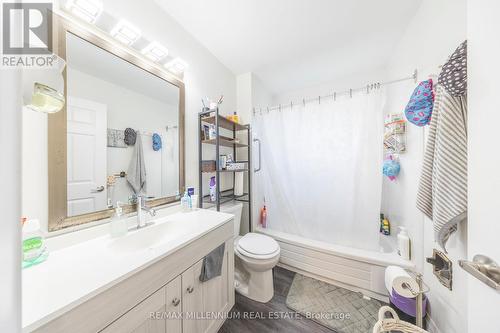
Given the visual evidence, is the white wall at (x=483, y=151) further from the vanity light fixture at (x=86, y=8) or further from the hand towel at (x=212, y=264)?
the vanity light fixture at (x=86, y=8)

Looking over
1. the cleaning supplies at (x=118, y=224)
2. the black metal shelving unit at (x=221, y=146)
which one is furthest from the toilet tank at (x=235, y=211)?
the cleaning supplies at (x=118, y=224)

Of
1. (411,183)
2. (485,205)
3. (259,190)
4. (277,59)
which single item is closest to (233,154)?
(259,190)

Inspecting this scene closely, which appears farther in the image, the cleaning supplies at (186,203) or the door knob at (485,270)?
the cleaning supplies at (186,203)

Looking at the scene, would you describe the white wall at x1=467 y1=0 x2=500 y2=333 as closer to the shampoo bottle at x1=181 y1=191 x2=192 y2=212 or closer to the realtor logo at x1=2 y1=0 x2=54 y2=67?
the realtor logo at x1=2 y1=0 x2=54 y2=67

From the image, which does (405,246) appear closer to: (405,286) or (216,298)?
(405,286)

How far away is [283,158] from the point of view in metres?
2.07

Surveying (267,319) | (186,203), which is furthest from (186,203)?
(267,319)

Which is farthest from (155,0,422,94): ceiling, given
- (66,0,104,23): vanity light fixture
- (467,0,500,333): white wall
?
(467,0,500,333): white wall

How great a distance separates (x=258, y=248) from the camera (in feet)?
4.94

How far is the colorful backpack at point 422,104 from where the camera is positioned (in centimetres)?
103

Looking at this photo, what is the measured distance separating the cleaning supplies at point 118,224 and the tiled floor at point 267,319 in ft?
3.19

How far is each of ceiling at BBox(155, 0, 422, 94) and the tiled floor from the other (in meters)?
2.39

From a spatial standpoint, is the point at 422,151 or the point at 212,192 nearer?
the point at 422,151

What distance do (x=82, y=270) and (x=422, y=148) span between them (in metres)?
2.12
